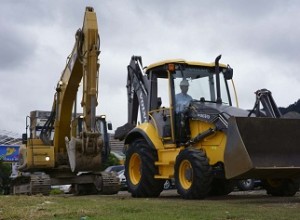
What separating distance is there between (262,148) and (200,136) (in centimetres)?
164

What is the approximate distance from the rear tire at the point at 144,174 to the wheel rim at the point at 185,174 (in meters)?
1.28

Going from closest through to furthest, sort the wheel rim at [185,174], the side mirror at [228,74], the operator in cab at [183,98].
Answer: the wheel rim at [185,174], the operator in cab at [183,98], the side mirror at [228,74]

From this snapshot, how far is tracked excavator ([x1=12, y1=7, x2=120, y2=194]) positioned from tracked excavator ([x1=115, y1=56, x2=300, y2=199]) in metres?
1.02

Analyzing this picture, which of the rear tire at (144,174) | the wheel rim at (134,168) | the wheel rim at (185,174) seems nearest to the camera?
the wheel rim at (185,174)

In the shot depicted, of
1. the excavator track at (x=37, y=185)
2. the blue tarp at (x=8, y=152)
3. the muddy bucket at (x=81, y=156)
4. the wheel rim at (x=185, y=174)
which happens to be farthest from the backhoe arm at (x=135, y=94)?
the blue tarp at (x=8, y=152)

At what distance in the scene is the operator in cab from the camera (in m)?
13.6

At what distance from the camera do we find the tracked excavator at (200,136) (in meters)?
11.6

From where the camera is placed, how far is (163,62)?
46.1 ft

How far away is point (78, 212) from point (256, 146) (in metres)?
4.25

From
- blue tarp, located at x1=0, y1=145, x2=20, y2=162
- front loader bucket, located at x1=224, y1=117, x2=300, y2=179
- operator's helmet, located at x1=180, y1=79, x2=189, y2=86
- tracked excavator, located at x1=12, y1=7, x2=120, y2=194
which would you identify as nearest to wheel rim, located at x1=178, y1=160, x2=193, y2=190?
front loader bucket, located at x1=224, y1=117, x2=300, y2=179

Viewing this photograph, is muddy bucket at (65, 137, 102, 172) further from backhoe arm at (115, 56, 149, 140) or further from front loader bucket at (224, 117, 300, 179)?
front loader bucket at (224, 117, 300, 179)

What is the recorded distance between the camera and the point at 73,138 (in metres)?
16.3

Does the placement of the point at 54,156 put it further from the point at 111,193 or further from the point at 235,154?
the point at 235,154

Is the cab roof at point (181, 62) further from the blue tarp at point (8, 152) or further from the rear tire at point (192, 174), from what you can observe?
the blue tarp at point (8, 152)
